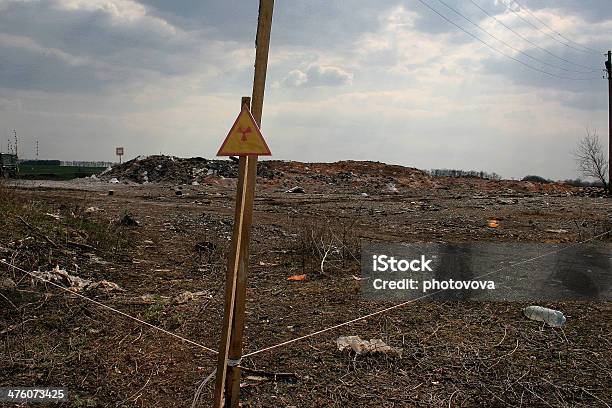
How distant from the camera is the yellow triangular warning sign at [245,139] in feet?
7.86

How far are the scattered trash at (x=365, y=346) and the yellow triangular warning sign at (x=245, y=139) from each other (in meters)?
1.55

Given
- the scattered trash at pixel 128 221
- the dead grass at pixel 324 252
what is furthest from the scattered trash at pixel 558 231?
the scattered trash at pixel 128 221

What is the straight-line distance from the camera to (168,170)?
24578 mm

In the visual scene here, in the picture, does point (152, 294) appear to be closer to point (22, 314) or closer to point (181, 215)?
point (22, 314)

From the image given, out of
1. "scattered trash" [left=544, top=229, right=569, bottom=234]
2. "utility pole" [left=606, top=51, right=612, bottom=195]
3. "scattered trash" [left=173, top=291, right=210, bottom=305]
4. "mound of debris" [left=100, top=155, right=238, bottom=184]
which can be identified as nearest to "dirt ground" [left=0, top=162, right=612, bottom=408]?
"scattered trash" [left=173, top=291, right=210, bottom=305]

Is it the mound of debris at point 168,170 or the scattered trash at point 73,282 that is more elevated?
the mound of debris at point 168,170

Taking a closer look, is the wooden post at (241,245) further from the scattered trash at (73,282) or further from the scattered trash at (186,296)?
the scattered trash at (73,282)

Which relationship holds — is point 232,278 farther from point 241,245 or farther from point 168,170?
point 168,170

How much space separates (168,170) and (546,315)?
22.6 metres

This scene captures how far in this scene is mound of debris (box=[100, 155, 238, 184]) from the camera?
2380 centimetres

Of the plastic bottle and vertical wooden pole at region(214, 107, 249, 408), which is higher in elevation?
vertical wooden pole at region(214, 107, 249, 408)

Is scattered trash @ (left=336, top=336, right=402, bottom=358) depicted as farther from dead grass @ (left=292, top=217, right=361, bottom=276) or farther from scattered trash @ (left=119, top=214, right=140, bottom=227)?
scattered trash @ (left=119, top=214, right=140, bottom=227)

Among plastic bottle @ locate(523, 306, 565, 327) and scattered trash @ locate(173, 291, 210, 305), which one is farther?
scattered trash @ locate(173, 291, 210, 305)

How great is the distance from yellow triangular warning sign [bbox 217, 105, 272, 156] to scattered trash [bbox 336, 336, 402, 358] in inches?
60.8
